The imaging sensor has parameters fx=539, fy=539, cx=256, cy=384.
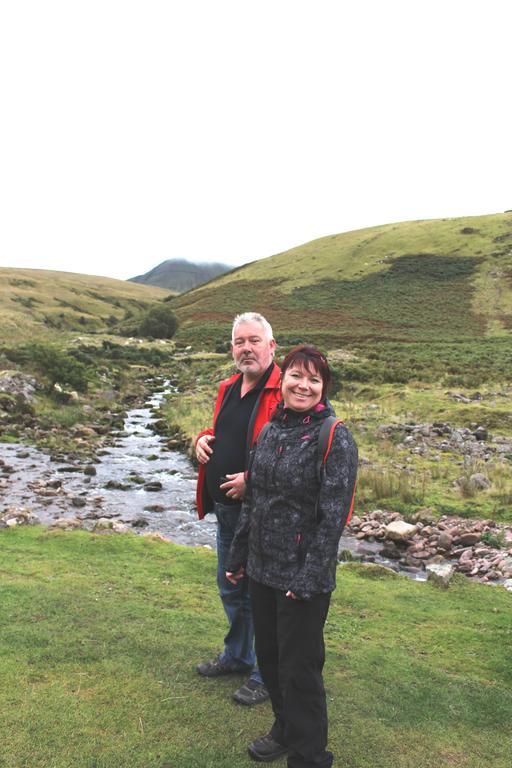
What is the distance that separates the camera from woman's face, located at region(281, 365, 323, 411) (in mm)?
4008

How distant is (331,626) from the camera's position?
6.73 m

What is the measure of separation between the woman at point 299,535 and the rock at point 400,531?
8043mm

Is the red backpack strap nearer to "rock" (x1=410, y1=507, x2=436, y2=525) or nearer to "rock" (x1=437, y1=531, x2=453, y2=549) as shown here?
"rock" (x1=437, y1=531, x2=453, y2=549)

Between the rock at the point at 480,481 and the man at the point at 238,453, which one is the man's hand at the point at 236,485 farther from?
the rock at the point at 480,481

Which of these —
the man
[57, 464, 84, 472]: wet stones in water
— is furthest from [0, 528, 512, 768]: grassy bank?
[57, 464, 84, 472]: wet stones in water

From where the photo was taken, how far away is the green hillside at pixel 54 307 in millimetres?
76812

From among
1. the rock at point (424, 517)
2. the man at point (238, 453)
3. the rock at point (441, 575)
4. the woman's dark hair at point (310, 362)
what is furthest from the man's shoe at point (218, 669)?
the rock at point (424, 517)

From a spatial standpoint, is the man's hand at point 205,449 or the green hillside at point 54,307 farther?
the green hillside at point 54,307

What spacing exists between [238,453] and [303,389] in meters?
1.07

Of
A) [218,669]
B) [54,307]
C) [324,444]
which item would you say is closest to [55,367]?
[218,669]

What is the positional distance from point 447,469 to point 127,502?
29.8ft

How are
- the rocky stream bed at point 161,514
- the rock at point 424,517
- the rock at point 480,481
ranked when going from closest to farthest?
the rocky stream bed at point 161,514
the rock at point 424,517
the rock at point 480,481

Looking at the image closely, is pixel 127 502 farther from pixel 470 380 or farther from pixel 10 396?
pixel 470 380

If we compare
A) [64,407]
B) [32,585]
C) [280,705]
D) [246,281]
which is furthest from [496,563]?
[246,281]
